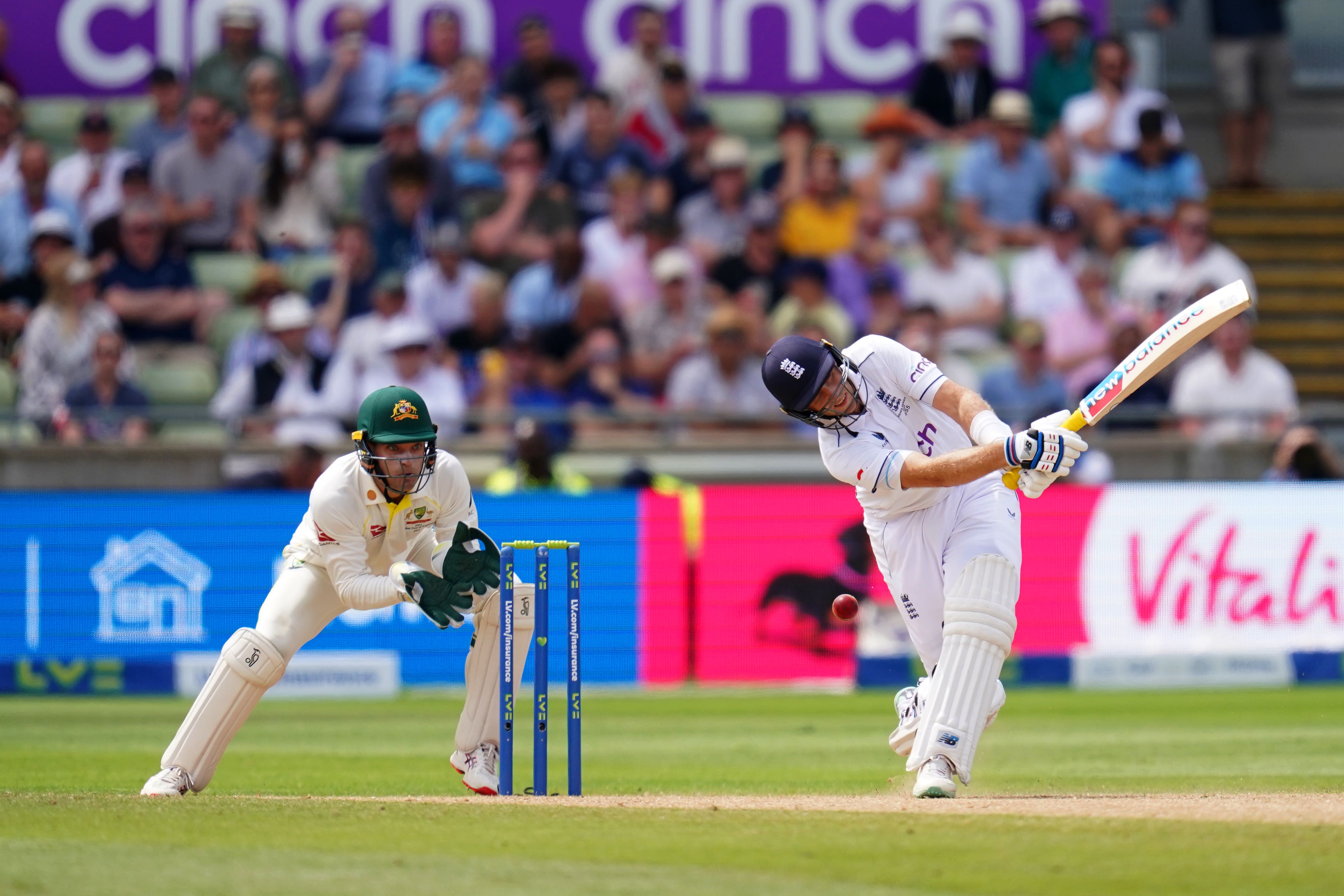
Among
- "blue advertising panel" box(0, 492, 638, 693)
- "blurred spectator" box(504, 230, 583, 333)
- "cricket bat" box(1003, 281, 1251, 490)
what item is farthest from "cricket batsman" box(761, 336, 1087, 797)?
"blurred spectator" box(504, 230, 583, 333)

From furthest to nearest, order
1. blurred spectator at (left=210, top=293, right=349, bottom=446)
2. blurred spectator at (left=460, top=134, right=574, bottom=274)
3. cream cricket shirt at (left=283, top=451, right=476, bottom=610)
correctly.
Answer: blurred spectator at (left=460, top=134, right=574, bottom=274) → blurred spectator at (left=210, top=293, right=349, bottom=446) → cream cricket shirt at (left=283, top=451, right=476, bottom=610)

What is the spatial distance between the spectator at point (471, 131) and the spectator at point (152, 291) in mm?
2248

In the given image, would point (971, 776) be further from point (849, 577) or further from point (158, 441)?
point (158, 441)

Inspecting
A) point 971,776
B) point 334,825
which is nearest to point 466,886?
point 334,825

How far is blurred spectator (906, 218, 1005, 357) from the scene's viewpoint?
47.9ft

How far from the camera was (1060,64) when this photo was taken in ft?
52.4

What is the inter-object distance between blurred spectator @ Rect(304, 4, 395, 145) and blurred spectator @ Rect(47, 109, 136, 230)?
5.31ft

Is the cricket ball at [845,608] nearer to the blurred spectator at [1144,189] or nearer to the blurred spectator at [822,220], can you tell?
the blurred spectator at [822,220]

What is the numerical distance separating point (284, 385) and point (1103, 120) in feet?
23.1

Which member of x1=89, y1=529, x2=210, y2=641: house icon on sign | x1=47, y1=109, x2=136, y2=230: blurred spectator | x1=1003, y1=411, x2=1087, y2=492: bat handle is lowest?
x1=89, y1=529, x2=210, y2=641: house icon on sign

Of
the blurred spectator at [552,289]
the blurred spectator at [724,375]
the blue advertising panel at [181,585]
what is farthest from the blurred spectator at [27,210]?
the blurred spectator at [724,375]

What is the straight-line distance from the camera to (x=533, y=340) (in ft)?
46.9

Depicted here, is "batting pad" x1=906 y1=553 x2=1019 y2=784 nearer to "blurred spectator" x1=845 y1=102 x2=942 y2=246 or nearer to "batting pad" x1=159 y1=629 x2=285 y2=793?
"batting pad" x1=159 y1=629 x2=285 y2=793

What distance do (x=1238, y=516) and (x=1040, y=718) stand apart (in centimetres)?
278
